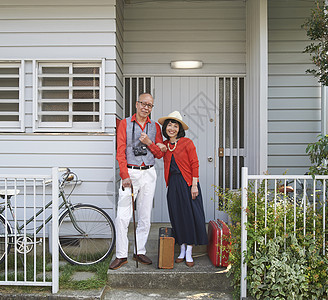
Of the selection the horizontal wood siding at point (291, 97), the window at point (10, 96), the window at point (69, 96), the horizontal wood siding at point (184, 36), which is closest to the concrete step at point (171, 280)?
the window at point (69, 96)

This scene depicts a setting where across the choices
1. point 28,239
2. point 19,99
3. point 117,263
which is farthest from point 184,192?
point 19,99

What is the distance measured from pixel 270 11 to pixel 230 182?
2432mm

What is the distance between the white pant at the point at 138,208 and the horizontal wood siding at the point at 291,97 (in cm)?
206

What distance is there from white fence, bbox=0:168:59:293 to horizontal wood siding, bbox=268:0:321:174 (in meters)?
3.01

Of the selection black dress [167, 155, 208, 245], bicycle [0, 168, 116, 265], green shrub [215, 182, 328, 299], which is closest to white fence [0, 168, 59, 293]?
bicycle [0, 168, 116, 265]

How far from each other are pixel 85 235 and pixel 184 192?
1.14 meters

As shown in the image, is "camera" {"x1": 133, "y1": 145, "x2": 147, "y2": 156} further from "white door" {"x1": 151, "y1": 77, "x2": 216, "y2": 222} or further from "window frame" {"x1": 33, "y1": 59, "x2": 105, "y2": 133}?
"white door" {"x1": 151, "y1": 77, "x2": 216, "y2": 222}

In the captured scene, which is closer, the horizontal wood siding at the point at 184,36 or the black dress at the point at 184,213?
the black dress at the point at 184,213

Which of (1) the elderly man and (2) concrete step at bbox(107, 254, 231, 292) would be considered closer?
(2) concrete step at bbox(107, 254, 231, 292)

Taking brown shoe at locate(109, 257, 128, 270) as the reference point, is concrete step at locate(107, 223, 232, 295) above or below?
below

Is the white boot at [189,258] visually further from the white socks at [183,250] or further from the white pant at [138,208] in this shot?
the white pant at [138,208]

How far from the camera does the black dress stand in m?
3.56

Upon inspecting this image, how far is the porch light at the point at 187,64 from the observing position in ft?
15.9

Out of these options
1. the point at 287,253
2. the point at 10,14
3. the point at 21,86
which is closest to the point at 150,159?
the point at 287,253
